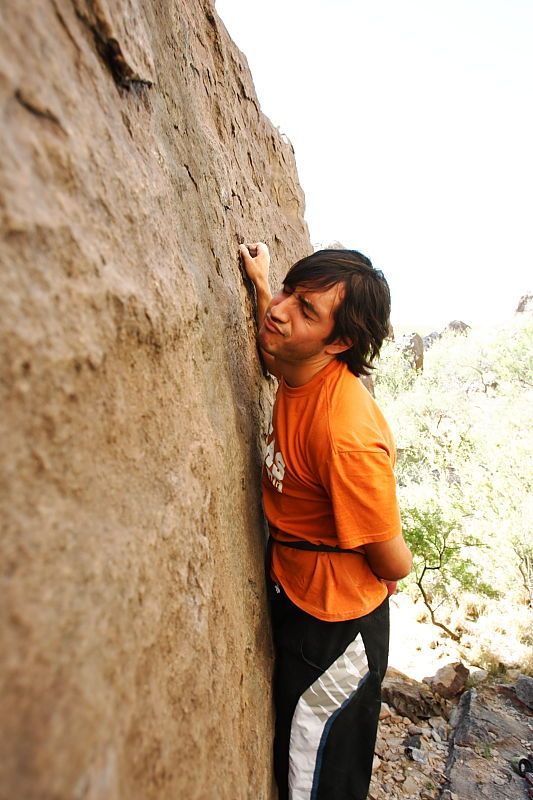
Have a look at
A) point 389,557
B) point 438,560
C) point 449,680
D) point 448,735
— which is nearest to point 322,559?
point 389,557

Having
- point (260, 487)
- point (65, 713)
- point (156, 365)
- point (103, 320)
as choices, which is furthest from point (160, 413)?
point (260, 487)

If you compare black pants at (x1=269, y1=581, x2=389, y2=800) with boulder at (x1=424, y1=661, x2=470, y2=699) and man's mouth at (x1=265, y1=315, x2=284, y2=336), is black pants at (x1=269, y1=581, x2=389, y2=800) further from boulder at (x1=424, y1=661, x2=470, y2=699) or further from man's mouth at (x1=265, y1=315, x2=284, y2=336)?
boulder at (x1=424, y1=661, x2=470, y2=699)

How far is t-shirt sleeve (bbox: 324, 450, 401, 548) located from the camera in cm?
173

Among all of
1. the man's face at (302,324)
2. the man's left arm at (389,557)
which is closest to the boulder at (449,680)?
the man's left arm at (389,557)

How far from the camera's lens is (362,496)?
1.74 meters

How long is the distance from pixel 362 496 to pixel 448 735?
12.2 ft

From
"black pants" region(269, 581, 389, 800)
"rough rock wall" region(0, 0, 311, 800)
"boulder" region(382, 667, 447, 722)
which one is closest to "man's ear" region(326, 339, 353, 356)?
"rough rock wall" region(0, 0, 311, 800)

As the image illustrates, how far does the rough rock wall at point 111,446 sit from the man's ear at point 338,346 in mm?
458

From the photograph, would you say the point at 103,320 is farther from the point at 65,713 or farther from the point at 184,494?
the point at 65,713

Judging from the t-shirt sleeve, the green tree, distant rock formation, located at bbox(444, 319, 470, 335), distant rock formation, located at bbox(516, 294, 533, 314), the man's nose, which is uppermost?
distant rock formation, located at bbox(516, 294, 533, 314)

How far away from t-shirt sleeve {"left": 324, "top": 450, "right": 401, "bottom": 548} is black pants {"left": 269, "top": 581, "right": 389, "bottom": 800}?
0.50 metres

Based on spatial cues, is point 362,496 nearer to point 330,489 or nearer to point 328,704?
point 330,489

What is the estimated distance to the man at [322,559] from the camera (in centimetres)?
198

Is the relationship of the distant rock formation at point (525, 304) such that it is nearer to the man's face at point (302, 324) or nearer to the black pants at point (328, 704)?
the man's face at point (302, 324)
